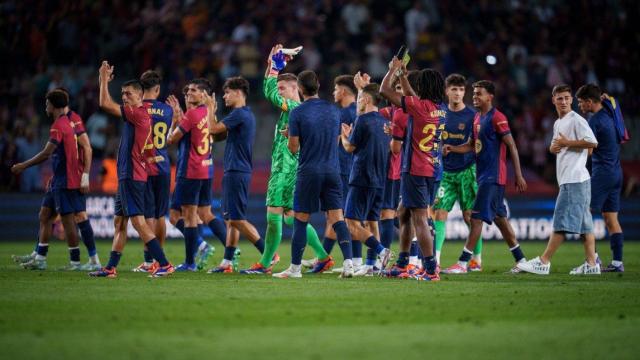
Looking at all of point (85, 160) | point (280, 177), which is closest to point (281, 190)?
point (280, 177)

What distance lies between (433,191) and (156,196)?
12.4 feet

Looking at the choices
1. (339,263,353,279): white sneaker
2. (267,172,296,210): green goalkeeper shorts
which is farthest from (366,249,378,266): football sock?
(267,172,296,210): green goalkeeper shorts

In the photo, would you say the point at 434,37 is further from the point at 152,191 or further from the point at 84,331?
the point at 84,331

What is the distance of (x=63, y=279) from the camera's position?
1310cm

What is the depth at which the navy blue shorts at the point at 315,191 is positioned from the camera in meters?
13.0

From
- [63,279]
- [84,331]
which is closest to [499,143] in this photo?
[63,279]

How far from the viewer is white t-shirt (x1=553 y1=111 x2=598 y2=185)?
1435cm

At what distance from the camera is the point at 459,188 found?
1509 cm

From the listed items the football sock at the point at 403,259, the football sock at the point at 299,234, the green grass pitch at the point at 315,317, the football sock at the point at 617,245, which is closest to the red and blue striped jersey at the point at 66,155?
the green grass pitch at the point at 315,317

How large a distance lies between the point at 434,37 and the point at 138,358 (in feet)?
71.1

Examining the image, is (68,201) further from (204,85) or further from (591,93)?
(591,93)

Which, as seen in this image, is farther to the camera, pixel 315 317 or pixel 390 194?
pixel 390 194

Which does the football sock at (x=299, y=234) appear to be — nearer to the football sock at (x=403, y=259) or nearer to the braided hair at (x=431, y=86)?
the football sock at (x=403, y=259)

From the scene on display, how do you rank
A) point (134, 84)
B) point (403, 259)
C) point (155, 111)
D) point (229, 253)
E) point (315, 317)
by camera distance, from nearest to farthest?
point (315, 317) < point (134, 84) < point (403, 259) < point (155, 111) < point (229, 253)
